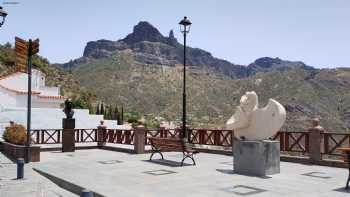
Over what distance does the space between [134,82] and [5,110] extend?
58876 mm

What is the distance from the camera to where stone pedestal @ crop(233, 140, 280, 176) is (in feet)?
35.6

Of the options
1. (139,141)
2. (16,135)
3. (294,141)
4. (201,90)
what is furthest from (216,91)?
(16,135)

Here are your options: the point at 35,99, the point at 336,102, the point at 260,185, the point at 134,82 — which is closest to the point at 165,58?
the point at 134,82

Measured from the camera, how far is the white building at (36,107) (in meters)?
27.3

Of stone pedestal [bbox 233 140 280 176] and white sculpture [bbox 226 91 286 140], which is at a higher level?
white sculpture [bbox 226 91 286 140]

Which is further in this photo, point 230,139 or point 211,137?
point 211,137

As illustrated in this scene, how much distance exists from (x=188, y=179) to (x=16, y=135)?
8354 millimetres

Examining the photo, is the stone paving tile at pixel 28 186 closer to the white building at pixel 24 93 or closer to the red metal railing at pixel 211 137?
the red metal railing at pixel 211 137

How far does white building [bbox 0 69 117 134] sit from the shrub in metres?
9.55

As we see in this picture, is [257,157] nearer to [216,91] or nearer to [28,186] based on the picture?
[28,186]

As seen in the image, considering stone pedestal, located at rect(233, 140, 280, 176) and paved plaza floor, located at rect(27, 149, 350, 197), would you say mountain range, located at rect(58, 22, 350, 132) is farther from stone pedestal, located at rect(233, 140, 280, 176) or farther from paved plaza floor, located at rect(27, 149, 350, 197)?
stone pedestal, located at rect(233, 140, 280, 176)

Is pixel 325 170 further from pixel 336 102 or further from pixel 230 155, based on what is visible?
pixel 336 102

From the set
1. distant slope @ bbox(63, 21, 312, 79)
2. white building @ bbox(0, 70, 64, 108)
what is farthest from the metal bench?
distant slope @ bbox(63, 21, 312, 79)

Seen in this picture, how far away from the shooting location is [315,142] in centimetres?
1345
